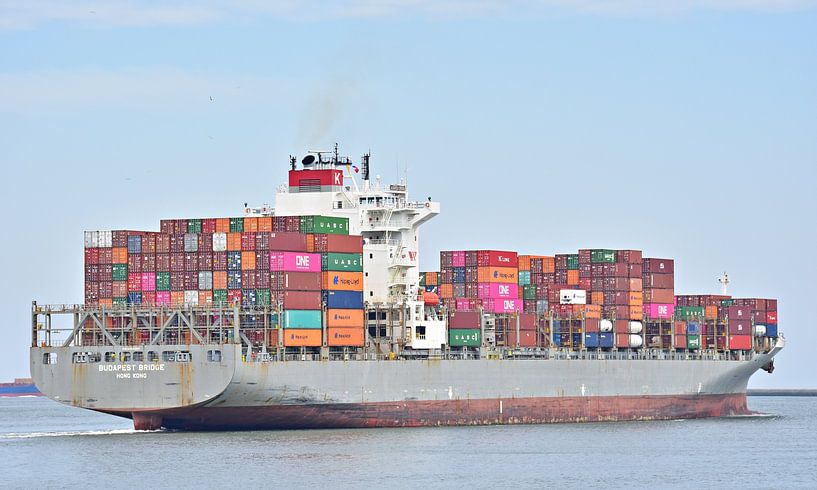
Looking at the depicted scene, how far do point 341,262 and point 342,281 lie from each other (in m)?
0.82

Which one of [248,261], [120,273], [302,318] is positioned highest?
[248,261]

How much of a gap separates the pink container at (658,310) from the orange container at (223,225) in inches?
1150

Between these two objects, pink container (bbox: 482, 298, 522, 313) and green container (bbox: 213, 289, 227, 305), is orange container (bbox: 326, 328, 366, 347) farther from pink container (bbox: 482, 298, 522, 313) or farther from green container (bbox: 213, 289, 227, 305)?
pink container (bbox: 482, 298, 522, 313)

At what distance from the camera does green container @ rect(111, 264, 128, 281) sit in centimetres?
6794

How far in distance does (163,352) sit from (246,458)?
8852 millimetres

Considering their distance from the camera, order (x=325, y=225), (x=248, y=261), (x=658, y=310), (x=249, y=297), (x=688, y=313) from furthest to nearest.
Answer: (x=688, y=313) → (x=658, y=310) → (x=325, y=225) → (x=248, y=261) → (x=249, y=297)

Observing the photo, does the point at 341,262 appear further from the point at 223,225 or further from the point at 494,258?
the point at 494,258

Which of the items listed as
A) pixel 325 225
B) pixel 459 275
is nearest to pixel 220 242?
pixel 325 225

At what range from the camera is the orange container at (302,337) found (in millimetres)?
65562

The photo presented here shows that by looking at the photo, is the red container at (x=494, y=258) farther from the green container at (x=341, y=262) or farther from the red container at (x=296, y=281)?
the red container at (x=296, y=281)

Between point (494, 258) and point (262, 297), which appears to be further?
point (494, 258)

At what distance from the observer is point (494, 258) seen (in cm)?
7775

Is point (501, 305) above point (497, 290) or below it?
below

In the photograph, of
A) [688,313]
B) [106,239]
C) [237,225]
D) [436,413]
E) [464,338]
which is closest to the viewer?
[237,225]
